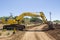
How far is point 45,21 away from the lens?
127 feet

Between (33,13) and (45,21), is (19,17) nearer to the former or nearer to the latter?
(33,13)

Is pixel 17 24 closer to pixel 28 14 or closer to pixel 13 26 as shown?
pixel 13 26

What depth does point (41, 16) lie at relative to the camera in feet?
125

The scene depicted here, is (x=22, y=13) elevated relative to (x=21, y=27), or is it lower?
elevated

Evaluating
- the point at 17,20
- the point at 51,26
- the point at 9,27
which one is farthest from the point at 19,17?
the point at 51,26

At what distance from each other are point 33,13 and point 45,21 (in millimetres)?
3496

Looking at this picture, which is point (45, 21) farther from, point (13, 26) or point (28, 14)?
point (13, 26)

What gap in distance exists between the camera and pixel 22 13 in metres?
37.8

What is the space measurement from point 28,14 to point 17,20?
302 centimetres

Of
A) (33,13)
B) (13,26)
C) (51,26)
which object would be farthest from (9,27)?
(51,26)

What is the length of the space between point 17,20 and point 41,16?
18.7 feet

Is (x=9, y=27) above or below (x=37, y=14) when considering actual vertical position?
below

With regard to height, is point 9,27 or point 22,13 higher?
point 22,13

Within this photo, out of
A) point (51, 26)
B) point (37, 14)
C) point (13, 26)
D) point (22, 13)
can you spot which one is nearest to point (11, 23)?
point (13, 26)
